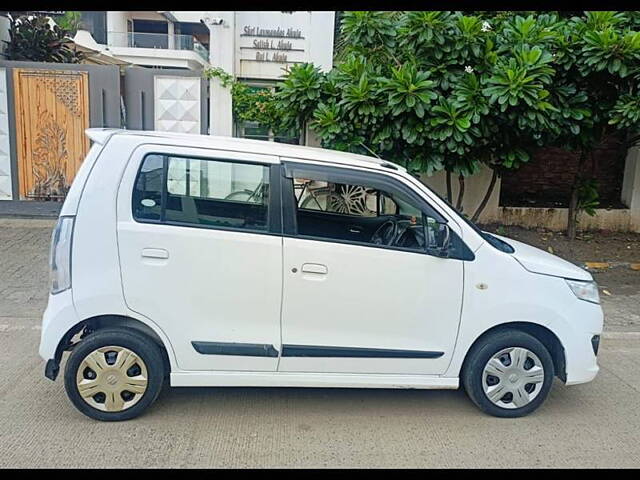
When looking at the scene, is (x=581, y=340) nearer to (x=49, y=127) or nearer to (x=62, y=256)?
(x=62, y=256)

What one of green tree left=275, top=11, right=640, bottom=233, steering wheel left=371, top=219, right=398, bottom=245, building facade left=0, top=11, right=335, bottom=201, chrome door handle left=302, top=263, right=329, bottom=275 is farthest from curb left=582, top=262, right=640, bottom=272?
chrome door handle left=302, top=263, right=329, bottom=275

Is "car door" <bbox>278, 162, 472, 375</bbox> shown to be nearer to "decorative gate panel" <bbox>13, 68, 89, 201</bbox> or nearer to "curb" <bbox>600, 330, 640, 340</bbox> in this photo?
"curb" <bbox>600, 330, 640, 340</bbox>

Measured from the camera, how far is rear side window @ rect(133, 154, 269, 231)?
3268 millimetres

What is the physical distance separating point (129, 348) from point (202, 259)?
2.42 ft

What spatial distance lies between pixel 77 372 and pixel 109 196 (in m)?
1.13

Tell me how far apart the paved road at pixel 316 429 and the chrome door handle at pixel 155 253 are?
108 centimetres

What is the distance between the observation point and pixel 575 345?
353cm

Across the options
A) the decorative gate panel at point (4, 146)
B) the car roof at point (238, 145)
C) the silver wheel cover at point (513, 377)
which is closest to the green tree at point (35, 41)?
the decorative gate panel at point (4, 146)

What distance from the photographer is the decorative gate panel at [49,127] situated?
8820 mm

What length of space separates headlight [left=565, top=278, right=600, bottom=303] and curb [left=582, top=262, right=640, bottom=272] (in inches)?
165

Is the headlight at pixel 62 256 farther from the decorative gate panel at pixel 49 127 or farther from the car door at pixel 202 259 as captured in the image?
the decorative gate panel at pixel 49 127

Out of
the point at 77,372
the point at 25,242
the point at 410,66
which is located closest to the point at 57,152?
the point at 25,242

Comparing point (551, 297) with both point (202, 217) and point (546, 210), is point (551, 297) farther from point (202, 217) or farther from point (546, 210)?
point (546, 210)

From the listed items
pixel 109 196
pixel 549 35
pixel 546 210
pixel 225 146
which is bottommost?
pixel 546 210
